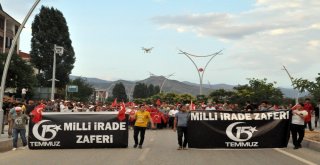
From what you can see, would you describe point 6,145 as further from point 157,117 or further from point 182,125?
point 157,117

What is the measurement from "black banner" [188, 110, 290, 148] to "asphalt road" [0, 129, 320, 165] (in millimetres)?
490

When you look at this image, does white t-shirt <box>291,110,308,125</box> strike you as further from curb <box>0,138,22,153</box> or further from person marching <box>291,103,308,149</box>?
curb <box>0,138,22,153</box>

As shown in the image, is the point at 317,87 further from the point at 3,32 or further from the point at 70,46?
the point at 3,32

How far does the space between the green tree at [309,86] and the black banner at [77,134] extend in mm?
36051

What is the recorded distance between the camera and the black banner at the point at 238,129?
55.9 feet

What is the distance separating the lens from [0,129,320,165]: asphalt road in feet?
42.9

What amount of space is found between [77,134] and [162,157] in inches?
169

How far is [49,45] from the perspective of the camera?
79.1m

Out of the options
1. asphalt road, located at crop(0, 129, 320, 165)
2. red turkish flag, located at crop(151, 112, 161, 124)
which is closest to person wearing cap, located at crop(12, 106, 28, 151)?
asphalt road, located at crop(0, 129, 320, 165)

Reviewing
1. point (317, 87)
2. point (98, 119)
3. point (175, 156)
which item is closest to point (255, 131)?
point (175, 156)

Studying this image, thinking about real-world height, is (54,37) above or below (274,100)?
above

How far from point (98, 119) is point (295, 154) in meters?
6.66

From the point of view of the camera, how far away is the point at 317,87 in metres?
54.3

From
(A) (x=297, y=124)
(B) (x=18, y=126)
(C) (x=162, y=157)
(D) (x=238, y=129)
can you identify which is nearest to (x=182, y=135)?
(D) (x=238, y=129)
